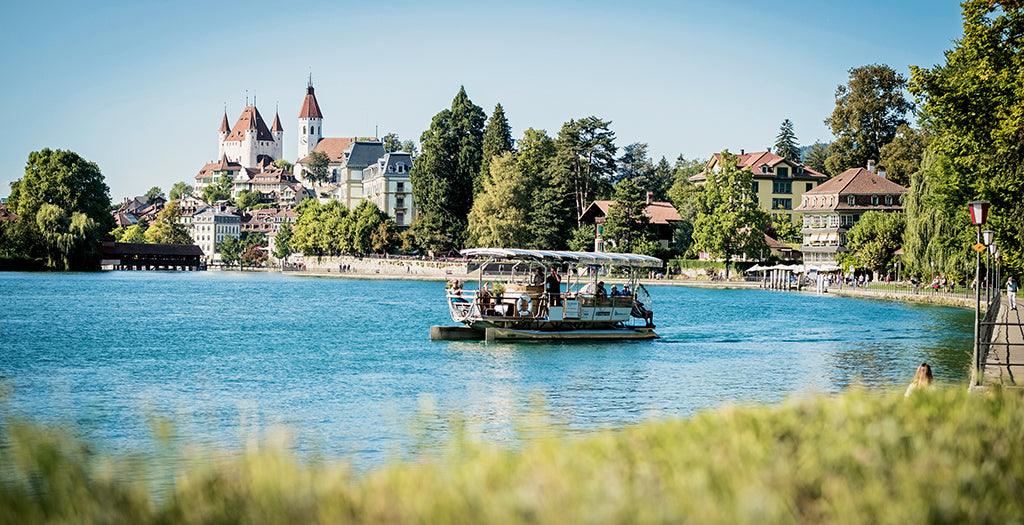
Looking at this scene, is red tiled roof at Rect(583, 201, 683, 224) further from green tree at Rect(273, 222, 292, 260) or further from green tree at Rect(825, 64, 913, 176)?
green tree at Rect(273, 222, 292, 260)

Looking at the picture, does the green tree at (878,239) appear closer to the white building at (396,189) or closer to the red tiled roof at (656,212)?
the red tiled roof at (656,212)

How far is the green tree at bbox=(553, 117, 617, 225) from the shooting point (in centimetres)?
10856

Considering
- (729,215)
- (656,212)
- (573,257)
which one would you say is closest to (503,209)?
(656,212)

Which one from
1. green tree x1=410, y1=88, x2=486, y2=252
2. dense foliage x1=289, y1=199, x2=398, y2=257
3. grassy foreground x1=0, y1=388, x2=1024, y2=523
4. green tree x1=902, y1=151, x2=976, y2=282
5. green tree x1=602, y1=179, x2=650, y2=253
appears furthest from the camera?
dense foliage x1=289, y1=199, x2=398, y2=257

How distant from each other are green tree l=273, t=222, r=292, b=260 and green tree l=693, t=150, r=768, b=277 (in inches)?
3979

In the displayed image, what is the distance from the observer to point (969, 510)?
547 cm

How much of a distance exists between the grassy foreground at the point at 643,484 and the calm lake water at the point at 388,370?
165cm

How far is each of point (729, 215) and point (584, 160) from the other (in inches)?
859

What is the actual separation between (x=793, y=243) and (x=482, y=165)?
3809 cm

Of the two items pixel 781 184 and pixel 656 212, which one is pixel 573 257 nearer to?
pixel 656 212

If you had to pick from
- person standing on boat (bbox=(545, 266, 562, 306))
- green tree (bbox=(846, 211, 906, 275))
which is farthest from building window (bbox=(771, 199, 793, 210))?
person standing on boat (bbox=(545, 266, 562, 306))

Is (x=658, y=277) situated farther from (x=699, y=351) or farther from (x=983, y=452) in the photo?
(x=983, y=452)

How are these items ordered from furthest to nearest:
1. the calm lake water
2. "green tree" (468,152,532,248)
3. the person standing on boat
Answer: "green tree" (468,152,532,248), the person standing on boat, the calm lake water

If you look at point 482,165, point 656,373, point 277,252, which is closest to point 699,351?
point 656,373
